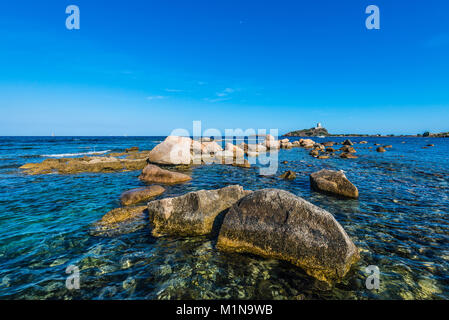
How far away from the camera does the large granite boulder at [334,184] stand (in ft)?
31.2

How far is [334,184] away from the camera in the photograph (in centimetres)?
1002

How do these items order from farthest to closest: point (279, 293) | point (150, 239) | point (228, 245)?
point (150, 239)
point (228, 245)
point (279, 293)

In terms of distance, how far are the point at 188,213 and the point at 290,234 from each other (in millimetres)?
3210

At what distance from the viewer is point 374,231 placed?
6.23m

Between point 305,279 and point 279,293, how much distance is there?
74 cm

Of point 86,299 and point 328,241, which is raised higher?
point 328,241

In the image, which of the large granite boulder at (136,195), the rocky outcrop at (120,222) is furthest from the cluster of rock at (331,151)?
the rocky outcrop at (120,222)

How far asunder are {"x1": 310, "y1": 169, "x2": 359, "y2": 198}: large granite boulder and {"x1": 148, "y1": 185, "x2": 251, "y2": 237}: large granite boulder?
20.1 feet

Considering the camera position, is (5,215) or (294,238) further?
(5,215)

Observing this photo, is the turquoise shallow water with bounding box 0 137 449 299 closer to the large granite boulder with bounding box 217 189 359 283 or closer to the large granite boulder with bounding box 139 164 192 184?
the large granite boulder with bounding box 217 189 359 283

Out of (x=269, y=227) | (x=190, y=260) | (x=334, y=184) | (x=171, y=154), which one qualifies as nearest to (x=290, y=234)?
(x=269, y=227)

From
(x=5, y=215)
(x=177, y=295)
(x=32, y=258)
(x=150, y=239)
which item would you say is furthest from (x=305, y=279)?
(x=5, y=215)
